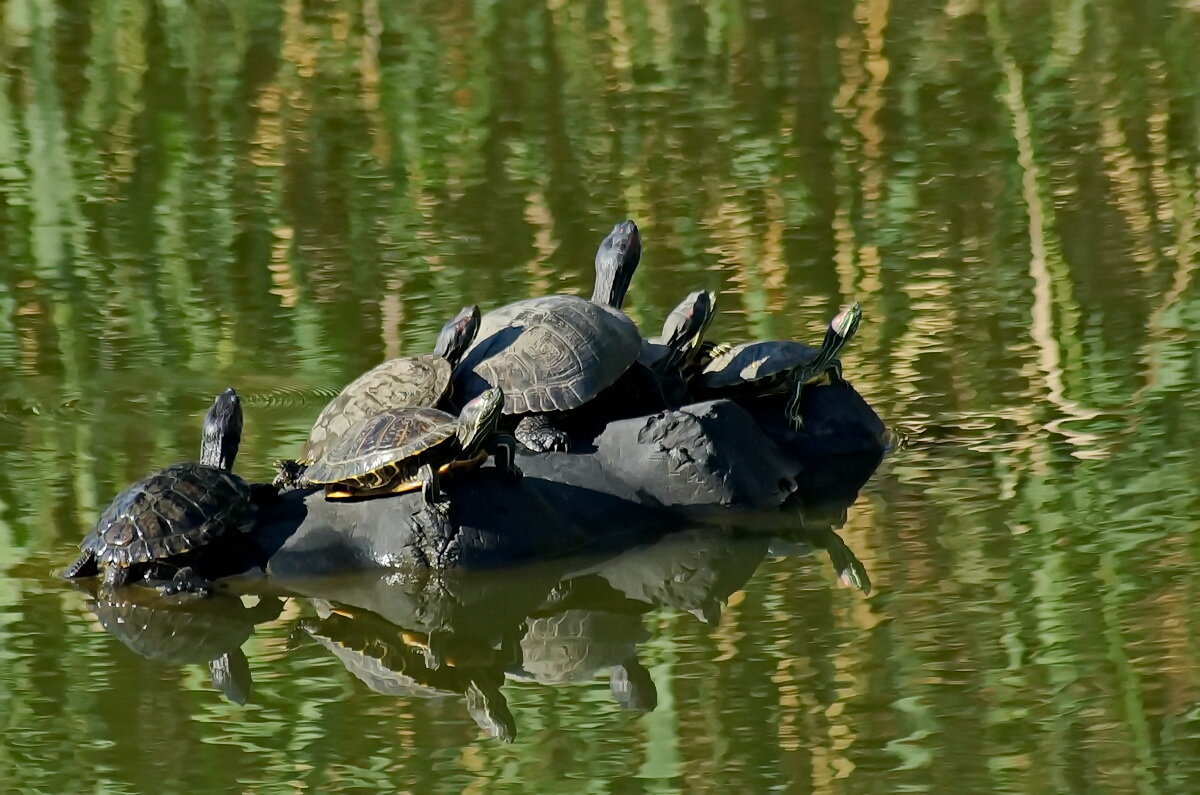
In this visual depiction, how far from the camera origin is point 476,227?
1089 centimetres

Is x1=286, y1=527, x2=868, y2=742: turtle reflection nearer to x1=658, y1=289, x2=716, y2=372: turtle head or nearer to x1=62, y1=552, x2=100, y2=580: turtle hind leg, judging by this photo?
x1=62, y1=552, x2=100, y2=580: turtle hind leg

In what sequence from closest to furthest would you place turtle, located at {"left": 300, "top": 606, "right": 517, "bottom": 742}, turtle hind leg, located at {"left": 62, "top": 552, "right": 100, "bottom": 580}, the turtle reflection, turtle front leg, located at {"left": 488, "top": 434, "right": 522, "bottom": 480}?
turtle, located at {"left": 300, "top": 606, "right": 517, "bottom": 742}, the turtle reflection, turtle hind leg, located at {"left": 62, "top": 552, "right": 100, "bottom": 580}, turtle front leg, located at {"left": 488, "top": 434, "right": 522, "bottom": 480}

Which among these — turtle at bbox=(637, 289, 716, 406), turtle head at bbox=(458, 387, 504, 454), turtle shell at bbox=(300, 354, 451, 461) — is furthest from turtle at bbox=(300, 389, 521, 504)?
turtle at bbox=(637, 289, 716, 406)

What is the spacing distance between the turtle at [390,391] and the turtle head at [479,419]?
392 mm

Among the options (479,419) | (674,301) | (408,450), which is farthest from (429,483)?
(674,301)

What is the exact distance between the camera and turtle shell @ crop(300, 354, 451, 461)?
689 centimetres

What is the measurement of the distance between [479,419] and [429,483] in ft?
0.90

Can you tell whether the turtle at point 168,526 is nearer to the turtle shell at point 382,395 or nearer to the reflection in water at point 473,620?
the reflection in water at point 473,620

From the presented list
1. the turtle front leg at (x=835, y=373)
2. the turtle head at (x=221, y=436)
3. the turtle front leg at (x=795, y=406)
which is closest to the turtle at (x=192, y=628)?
the turtle head at (x=221, y=436)

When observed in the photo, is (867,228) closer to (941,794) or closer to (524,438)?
(524,438)

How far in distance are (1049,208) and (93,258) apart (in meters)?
5.24

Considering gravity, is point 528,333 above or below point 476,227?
above

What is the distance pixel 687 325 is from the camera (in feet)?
24.7

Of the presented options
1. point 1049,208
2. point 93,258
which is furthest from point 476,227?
point 1049,208
